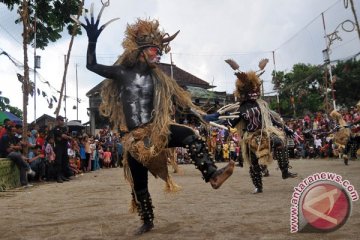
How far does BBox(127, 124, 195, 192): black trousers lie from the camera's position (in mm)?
4414

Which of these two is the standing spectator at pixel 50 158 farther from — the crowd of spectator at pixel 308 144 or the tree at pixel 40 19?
the crowd of spectator at pixel 308 144

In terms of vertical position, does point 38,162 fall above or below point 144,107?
below

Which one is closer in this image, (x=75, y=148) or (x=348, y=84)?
(x=75, y=148)

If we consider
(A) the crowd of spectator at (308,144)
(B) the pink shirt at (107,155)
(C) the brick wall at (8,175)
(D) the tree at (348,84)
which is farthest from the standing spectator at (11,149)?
(D) the tree at (348,84)

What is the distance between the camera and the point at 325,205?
3186 millimetres

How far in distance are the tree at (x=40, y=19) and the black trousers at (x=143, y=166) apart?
31.7 ft

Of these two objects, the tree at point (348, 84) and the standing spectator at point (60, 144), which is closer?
the standing spectator at point (60, 144)

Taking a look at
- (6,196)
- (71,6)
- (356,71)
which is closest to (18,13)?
(71,6)

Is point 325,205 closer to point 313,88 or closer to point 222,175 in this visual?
point 222,175

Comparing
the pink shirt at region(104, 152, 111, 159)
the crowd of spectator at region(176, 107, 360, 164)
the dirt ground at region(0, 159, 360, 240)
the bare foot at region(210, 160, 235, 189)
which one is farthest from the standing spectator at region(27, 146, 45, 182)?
the bare foot at region(210, 160, 235, 189)

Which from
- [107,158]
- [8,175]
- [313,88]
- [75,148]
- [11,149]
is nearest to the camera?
[8,175]

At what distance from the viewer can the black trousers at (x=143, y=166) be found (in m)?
4.41

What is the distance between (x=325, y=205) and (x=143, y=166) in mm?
2086

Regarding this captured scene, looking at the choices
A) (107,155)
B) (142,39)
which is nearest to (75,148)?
(107,155)
